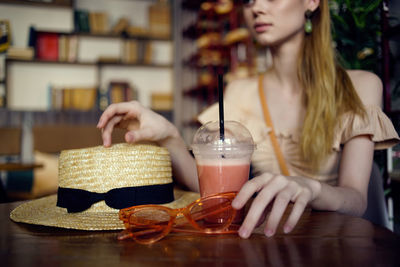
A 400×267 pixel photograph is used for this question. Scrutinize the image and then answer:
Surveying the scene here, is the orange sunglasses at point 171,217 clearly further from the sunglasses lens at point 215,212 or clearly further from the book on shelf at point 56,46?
the book on shelf at point 56,46

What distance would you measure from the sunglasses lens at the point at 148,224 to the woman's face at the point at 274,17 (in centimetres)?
Answer: 90

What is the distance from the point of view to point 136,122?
3.52 feet

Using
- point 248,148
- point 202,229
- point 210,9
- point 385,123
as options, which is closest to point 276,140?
point 385,123

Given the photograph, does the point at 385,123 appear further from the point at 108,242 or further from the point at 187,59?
the point at 187,59

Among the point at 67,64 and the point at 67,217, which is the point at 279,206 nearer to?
the point at 67,217

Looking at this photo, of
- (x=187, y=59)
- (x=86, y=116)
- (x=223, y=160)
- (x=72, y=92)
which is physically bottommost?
(x=223, y=160)

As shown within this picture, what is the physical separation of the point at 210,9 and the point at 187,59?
97 cm

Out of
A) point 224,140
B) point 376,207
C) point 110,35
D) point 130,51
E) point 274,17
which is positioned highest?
point 110,35

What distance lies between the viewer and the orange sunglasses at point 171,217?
58cm

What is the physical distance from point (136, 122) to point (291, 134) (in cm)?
65

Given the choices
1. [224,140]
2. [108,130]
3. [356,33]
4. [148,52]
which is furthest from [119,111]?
[148,52]

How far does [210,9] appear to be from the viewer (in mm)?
4879

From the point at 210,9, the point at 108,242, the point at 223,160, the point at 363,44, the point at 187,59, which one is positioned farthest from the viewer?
the point at 187,59

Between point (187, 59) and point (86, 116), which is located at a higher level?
point (187, 59)
